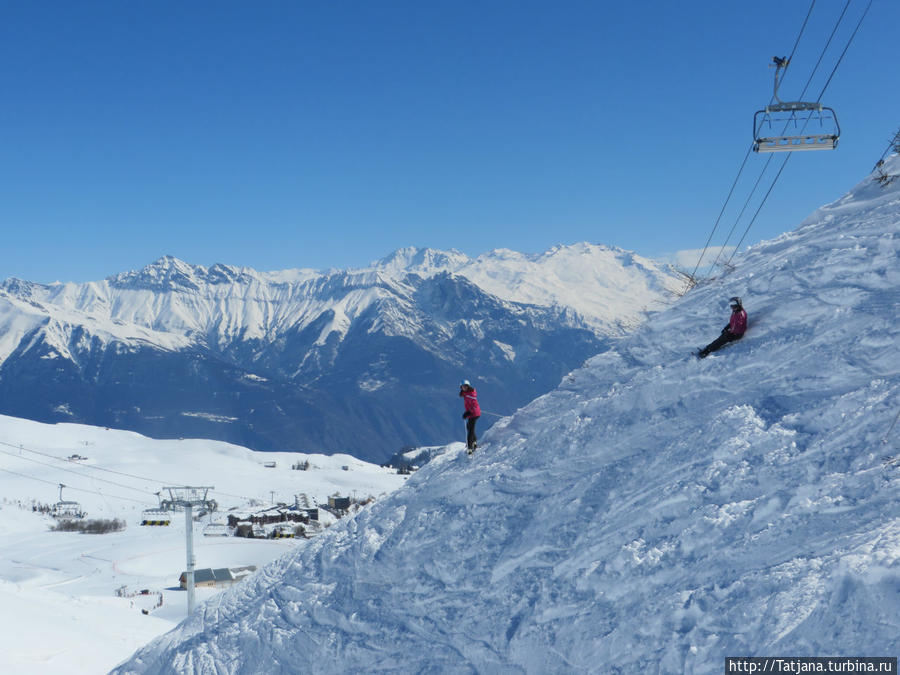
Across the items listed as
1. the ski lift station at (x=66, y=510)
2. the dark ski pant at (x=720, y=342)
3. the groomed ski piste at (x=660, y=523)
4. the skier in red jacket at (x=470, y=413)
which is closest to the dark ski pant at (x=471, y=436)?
the skier in red jacket at (x=470, y=413)

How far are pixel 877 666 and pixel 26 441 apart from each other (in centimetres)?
18885

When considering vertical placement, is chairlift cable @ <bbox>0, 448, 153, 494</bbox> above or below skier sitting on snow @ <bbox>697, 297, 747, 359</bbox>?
above

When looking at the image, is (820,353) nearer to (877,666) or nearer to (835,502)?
(835,502)

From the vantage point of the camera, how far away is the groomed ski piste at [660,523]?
7129mm

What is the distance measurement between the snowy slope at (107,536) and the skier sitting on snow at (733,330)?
19196 millimetres

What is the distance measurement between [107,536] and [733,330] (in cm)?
8954

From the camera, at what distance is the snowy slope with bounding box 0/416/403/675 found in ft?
76.8

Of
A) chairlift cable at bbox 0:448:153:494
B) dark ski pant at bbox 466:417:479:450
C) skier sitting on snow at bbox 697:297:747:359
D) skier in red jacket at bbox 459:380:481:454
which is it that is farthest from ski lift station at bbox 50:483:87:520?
skier sitting on snow at bbox 697:297:747:359

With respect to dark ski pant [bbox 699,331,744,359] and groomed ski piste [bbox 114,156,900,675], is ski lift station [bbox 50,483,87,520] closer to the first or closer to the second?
groomed ski piste [bbox 114,156,900,675]

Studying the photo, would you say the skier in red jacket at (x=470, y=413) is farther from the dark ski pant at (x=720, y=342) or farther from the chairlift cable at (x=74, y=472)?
the chairlift cable at (x=74, y=472)

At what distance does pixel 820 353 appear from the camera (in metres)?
10.2

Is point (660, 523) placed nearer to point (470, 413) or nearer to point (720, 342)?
point (720, 342)

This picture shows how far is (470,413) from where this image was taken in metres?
13.8

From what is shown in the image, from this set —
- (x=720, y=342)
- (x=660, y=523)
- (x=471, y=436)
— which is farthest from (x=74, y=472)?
(x=660, y=523)
